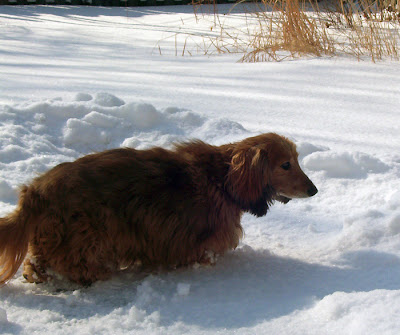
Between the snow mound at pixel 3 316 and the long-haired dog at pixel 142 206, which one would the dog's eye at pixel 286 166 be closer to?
the long-haired dog at pixel 142 206

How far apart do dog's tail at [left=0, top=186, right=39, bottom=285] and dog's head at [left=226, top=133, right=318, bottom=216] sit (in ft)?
3.58

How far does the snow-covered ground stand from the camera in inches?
96.7

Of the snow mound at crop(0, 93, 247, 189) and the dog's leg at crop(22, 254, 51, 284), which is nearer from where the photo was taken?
the dog's leg at crop(22, 254, 51, 284)

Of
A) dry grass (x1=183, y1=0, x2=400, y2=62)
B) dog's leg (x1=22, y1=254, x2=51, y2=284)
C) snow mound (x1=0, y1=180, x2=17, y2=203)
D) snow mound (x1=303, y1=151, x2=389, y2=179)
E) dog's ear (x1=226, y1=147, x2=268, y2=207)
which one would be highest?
dry grass (x1=183, y1=0, x2=400, y2=62)

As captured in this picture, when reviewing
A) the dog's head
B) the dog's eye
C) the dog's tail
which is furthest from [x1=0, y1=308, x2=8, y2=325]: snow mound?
the dog's eye

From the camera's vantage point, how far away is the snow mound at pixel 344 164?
402 cm

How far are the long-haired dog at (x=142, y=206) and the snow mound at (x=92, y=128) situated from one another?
1229 mm

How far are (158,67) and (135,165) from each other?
4231mm

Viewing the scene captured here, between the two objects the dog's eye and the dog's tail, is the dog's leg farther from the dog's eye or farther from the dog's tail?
the dog's eye

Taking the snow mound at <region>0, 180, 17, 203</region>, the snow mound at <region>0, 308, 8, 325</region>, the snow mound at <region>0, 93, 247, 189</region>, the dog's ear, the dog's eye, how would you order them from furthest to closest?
the snow mound at <region>0, 93, 247, 189</region>, the snow mound at <region>0, 180, 17, 203</region>, the dog's eye, the dog's ear, the snow mound at <region>0, 308, 8, 325</region>

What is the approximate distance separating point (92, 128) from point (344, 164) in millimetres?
2080

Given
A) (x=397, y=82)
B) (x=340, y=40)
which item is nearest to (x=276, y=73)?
(x=397, y=82)

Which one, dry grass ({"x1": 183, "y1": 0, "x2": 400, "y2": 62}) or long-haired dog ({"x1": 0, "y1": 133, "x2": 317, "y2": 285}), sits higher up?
dry grass ({"x1": 183, "y1": 0, "x2": 400, "y2": 62})

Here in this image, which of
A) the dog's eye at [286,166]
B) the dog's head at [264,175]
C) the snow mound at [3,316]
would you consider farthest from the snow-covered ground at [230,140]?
the dog's eye at [286,166]
